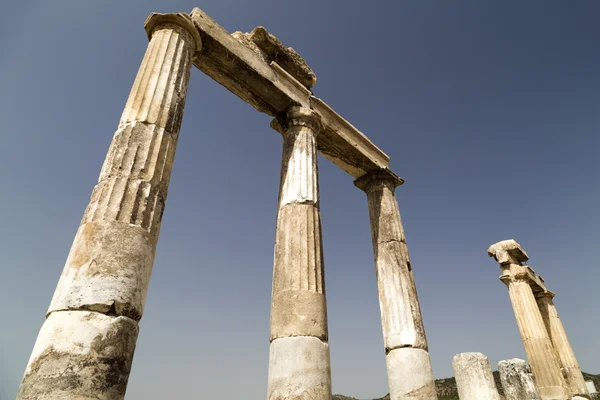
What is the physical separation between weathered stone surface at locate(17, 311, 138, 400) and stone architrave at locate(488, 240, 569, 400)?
17348 millimetres

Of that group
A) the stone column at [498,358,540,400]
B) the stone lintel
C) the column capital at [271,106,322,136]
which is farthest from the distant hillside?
the column capital at [271,106,322,136]

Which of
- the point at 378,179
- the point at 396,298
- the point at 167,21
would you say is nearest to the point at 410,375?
the point at 396,298

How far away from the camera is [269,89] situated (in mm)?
9617

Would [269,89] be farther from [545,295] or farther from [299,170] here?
[545,295]

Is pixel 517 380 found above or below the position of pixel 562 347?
below

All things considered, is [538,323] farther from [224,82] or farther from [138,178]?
[138,178]

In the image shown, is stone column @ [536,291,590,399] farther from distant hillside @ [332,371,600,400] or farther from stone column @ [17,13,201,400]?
stone column @ [17,13,201,400]

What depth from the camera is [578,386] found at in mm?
18125

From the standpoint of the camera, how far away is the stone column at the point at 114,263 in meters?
3.95

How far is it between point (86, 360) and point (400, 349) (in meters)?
7.39

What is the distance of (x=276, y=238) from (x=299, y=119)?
3.45 meters

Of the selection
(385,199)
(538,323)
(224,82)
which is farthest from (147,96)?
(538,323)

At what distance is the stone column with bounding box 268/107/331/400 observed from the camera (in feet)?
20.7

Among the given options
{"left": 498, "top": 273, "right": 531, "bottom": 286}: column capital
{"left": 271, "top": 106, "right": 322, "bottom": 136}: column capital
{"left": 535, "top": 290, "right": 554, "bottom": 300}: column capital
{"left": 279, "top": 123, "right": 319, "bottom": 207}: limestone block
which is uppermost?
{"left": 271, "top": 106, "right": 322, "bottom": 136}: column capital
